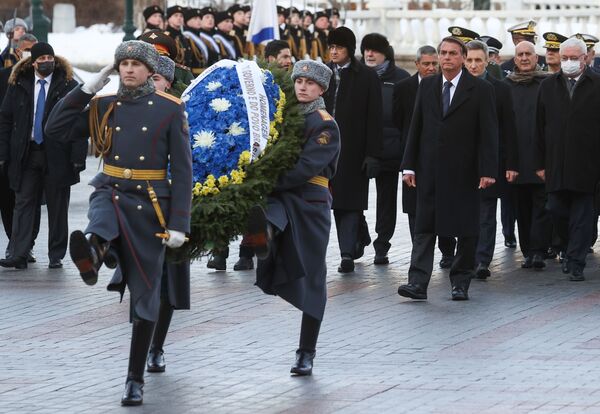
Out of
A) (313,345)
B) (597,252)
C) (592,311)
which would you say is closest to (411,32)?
(597,252)

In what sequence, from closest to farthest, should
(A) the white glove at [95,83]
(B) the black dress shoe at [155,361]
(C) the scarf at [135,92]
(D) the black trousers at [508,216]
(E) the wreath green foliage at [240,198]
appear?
(C) the scarf at [135,92] → (A) the white glove at [95,83] → (E) the wreath green foliage at [240,198] → (B) the black dress shoe at [155,361] → (D) the black trousers at [508,216]

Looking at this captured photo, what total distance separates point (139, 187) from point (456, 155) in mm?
4099

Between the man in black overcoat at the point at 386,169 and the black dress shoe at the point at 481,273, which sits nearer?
the black dress shoe at the point at 481,273

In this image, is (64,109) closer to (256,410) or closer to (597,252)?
(256,410)

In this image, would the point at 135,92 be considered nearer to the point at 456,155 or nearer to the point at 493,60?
the point at 456,155

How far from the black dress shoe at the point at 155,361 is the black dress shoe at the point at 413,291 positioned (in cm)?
307

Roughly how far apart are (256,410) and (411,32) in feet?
84.4

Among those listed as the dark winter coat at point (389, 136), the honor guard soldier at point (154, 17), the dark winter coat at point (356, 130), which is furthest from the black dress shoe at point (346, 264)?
the honor guard soldier at point (154, 17)

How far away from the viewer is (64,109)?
379 inches

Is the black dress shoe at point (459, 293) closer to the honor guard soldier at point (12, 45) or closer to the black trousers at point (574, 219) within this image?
the black trousers at point (574, 219)

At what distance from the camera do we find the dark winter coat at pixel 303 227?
10.0 meters

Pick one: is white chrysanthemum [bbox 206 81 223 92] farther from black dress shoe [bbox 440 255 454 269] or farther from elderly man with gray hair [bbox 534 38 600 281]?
black dress shoe [bbox 440 255 454 269]

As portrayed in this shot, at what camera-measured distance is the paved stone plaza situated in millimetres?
9172

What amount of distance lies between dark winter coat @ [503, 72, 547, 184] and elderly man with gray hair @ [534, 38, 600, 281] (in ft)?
2.69
